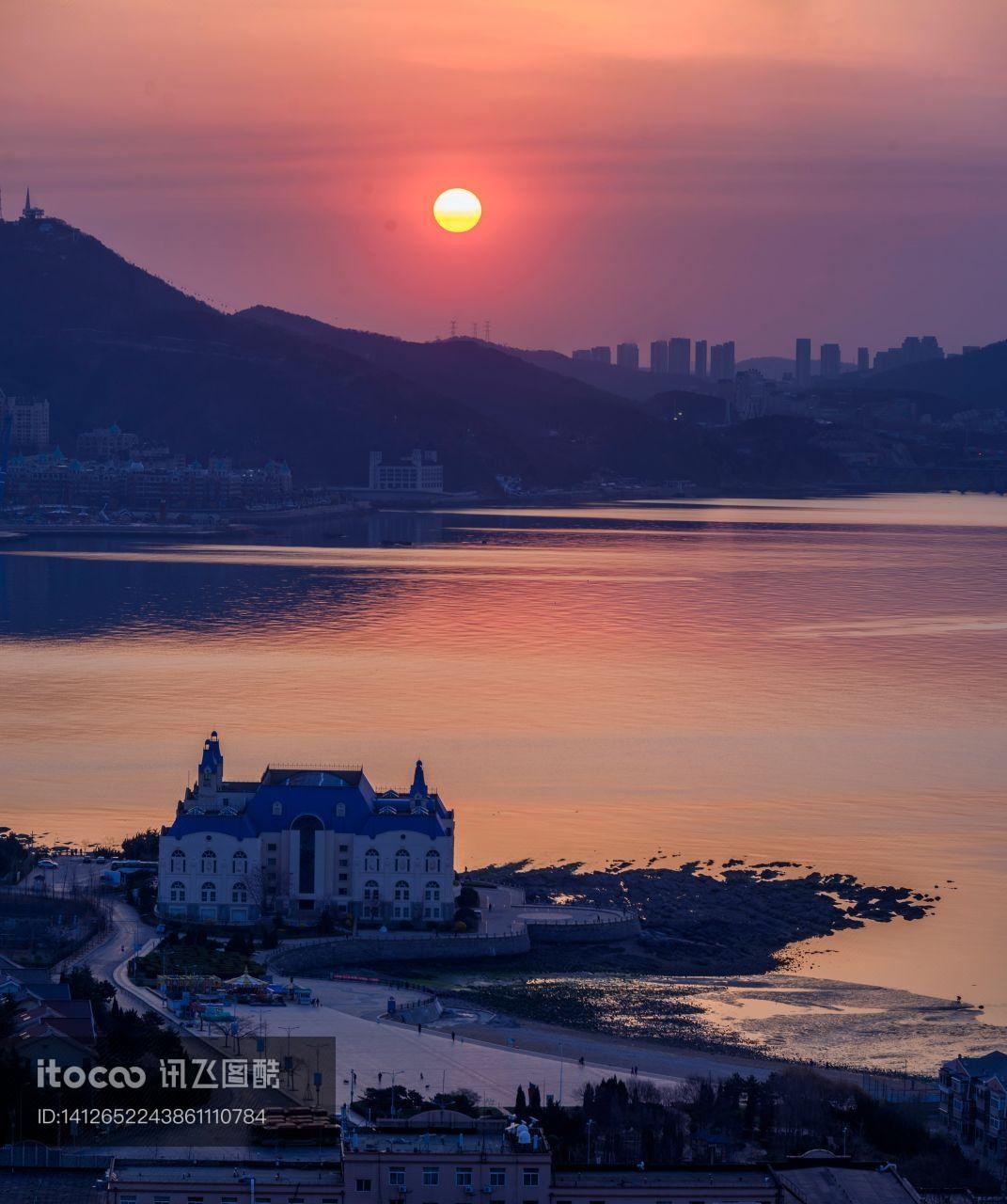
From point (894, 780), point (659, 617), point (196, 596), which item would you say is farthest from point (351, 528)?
point (894, 780)

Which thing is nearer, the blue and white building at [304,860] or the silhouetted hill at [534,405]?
the blue and white building at [304,860]

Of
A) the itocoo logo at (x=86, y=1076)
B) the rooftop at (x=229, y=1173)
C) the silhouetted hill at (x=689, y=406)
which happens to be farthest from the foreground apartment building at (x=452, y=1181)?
the silhouetted hill at (x=689, y=406)

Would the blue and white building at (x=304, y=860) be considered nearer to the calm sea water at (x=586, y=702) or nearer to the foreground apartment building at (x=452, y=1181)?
the calm sea water at (x=586, y=702)

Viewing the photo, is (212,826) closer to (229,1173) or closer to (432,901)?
(432,901)

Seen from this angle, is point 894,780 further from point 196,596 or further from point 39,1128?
point 196,596

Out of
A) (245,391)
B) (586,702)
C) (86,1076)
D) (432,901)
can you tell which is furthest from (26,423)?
(86,1076)

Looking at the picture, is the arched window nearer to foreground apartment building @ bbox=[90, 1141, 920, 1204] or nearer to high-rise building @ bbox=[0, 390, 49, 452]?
foreground apartment building @ bbox=[90, 1141, 920, 1204]
